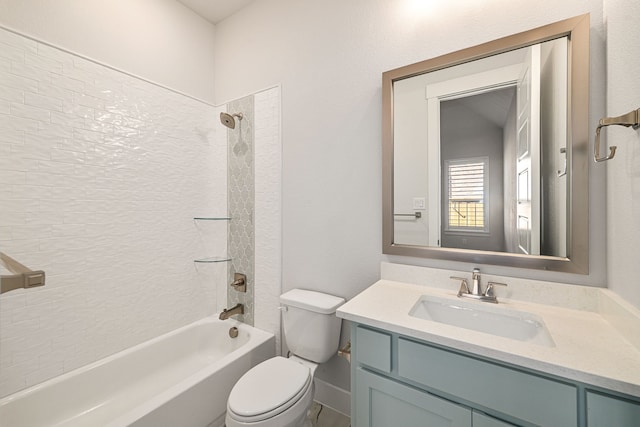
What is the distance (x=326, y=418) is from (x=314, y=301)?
2.37 ft

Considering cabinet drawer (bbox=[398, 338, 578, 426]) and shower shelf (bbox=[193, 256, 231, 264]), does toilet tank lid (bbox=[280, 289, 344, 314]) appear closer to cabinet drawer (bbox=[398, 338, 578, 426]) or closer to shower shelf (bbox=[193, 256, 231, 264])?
cabinet drawer (bbox=[398, 338, 578, 426])

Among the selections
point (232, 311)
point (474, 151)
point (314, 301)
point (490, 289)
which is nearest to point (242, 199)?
point (232, 311)

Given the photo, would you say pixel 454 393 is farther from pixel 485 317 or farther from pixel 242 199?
pixel 242 199

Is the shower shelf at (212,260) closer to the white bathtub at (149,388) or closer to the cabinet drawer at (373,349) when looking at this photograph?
the white bathtub at (149,388)

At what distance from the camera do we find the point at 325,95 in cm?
169

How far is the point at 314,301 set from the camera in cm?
157

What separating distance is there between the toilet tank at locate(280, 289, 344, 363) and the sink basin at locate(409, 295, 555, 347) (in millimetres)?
522

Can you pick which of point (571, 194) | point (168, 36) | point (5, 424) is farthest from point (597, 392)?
point (168, 36)

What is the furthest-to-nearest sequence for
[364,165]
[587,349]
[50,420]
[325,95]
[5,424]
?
[325,95] < [364,165] < [50,420] < [5,424] < [587,349]

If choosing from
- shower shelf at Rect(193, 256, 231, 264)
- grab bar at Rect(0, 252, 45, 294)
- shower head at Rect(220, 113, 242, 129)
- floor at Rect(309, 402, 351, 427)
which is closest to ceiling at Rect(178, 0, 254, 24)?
shower head at Rect(220, 113, 242, 129)

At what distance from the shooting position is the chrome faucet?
117cm

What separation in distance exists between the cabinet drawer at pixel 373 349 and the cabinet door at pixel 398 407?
0.05m

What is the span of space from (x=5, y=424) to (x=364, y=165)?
2163 millimetres

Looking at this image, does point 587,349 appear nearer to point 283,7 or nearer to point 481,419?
point 481,419
